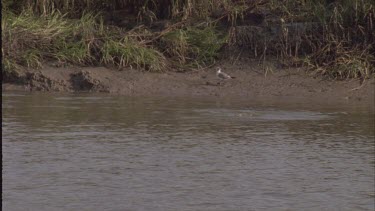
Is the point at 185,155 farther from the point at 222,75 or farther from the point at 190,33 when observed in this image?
the point at 190,33

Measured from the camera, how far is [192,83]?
11.6 m

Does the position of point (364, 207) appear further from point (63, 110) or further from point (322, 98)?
point (322, 98)

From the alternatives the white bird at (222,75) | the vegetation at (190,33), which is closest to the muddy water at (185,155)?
the white bird at (222,75)

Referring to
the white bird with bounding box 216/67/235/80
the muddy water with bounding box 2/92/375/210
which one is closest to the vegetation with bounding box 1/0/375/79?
the white bird with bounding box 216/67/235/80

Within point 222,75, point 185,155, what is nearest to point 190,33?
point 222,75

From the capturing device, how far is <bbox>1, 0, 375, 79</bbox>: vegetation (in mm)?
11875

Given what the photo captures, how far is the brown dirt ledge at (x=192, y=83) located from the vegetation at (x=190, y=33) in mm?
171

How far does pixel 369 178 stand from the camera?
629 centimetres

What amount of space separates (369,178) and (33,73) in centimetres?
613

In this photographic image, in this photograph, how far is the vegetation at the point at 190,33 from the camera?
11875 mm

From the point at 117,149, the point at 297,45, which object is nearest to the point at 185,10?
the point at 297,45

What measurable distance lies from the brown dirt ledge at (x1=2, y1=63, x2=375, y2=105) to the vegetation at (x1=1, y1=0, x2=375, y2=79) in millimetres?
171

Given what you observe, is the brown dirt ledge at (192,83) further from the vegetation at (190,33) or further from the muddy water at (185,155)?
the muddy water at (185,155)

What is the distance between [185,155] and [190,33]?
557 cm
